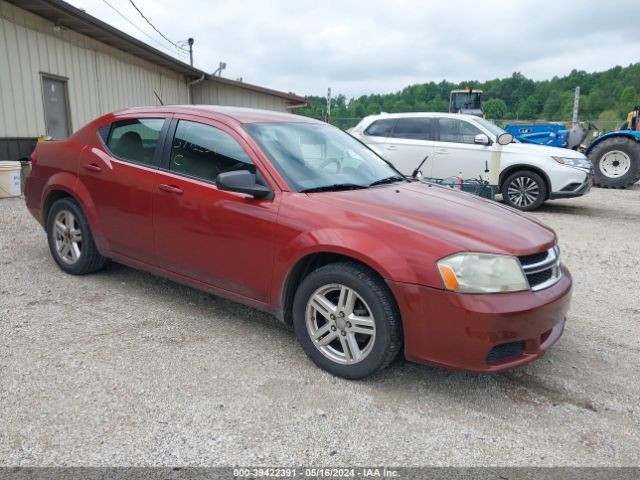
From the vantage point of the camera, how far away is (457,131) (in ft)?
30.8

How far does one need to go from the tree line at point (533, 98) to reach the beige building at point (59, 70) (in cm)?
3457

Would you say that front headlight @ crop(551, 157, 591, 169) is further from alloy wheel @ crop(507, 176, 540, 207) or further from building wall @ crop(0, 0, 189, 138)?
building wall @ crop(0, 0, 189, 138)

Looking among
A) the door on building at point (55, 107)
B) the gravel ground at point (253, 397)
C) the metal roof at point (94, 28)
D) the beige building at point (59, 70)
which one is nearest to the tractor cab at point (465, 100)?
the metal roof at point (94, 28)

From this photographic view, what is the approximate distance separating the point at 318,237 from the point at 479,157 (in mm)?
7030

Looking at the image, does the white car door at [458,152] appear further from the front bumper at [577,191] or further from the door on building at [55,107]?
the door on building at [55,107]

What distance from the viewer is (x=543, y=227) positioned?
3.29m

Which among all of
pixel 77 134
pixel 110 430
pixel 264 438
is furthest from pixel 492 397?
pixel 77 134

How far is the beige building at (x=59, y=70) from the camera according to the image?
9.41 m

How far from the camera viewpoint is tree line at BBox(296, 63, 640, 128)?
50750 millimetres

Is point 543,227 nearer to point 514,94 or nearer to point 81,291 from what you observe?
point 81,291

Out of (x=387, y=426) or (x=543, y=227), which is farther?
(x=543, y=227)

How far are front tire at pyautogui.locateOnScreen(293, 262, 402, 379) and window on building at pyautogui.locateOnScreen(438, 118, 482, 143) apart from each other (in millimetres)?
7168

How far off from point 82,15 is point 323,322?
989cm

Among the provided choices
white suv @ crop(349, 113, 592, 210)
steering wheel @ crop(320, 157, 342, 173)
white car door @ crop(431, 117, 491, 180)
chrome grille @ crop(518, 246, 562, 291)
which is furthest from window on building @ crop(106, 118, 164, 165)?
white car door @ crop(431, 117, 491, 180)
